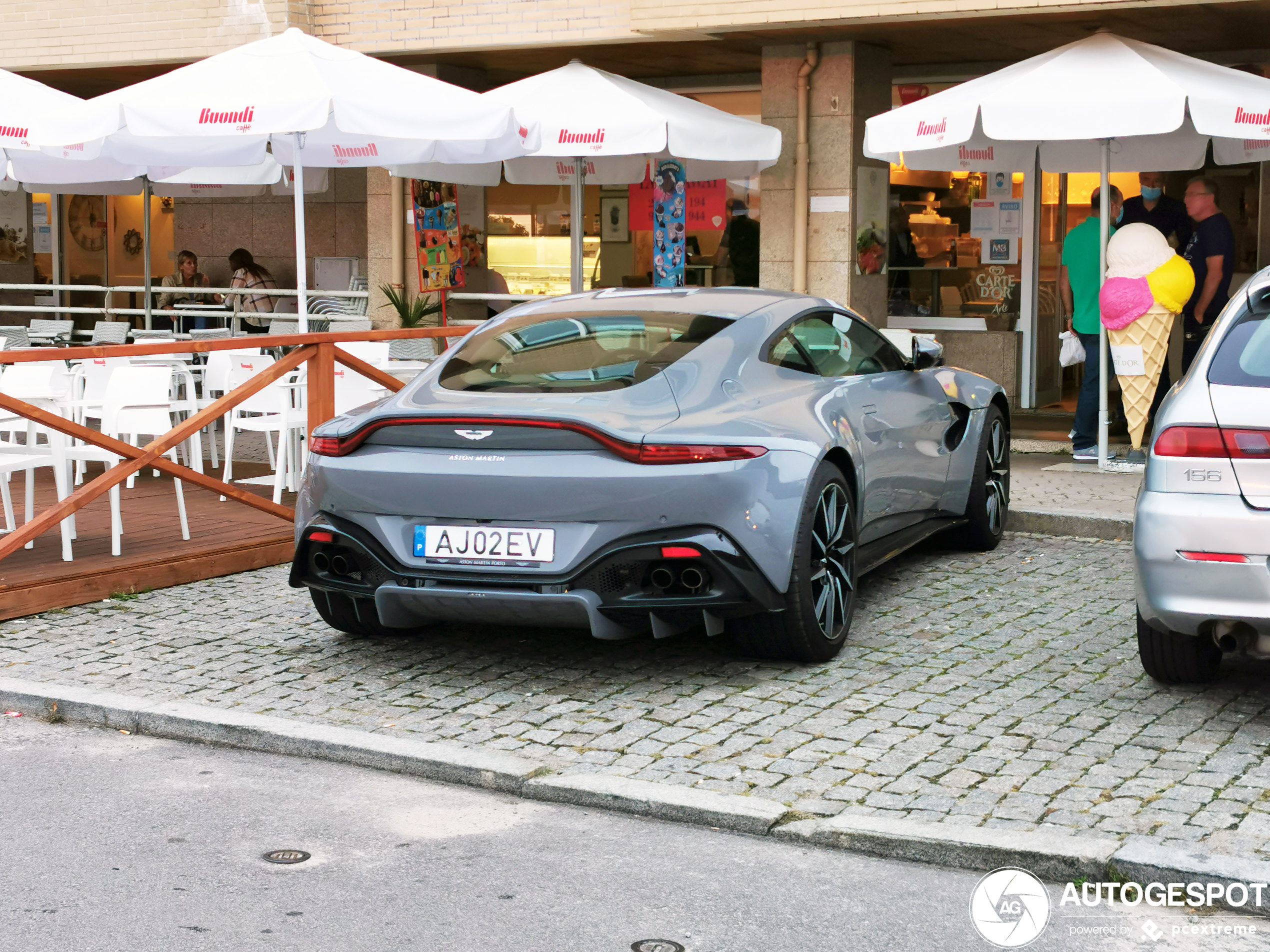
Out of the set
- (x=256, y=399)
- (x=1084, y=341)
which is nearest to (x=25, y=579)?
(x=256, y=399)

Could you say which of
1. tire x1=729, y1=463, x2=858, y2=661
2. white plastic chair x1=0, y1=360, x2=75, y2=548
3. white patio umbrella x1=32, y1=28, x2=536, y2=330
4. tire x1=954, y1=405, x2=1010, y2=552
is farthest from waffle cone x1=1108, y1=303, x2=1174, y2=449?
white plastic chair x1=0, y1=360, x2=75, y2=548

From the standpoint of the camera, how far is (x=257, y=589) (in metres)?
7.97

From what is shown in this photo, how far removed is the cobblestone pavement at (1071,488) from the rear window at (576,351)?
3.77 meters

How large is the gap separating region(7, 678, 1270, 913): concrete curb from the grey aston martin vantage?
73cm

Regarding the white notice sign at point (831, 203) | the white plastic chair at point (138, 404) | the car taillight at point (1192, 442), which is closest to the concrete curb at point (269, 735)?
the car taillight at point (1192, 442)

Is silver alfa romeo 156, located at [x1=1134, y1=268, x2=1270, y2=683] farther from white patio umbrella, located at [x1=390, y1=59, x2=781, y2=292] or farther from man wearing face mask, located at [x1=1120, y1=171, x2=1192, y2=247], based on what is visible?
man wearing face mask, located at [x1=1120, y1=171, x2=1192, y2=247]

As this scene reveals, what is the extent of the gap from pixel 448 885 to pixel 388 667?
2.27 metres

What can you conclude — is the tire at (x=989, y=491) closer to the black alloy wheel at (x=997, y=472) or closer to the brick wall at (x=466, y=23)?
the black alloy wheel at (x=997, y=472)

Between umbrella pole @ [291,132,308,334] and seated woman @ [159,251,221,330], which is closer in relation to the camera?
umbrella pole @ [291,132,308,334]

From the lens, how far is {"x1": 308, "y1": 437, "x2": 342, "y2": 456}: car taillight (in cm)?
626

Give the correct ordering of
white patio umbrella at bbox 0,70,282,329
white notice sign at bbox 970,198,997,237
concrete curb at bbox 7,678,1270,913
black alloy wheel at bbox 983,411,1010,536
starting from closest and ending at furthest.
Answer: concrete curb at bbox 7,678,1270,913
black alloy wheel at bbox 983,411,1010,536
white patio umbrella at bbox 0,70,282,329
white notice sign at bbox 970,198,997,237

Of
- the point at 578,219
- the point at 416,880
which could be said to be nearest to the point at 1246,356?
the point at 416,880

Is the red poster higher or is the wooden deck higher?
the red poster

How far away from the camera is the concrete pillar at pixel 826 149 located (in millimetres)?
14117
